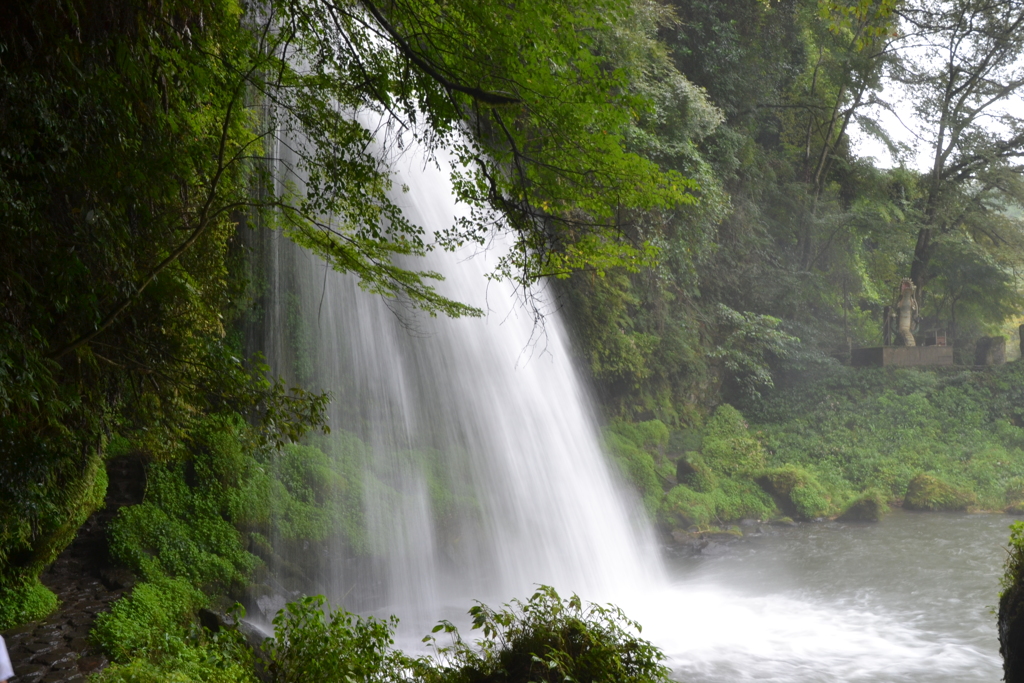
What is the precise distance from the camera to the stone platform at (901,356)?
70.2ft

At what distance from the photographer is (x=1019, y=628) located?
217 inches

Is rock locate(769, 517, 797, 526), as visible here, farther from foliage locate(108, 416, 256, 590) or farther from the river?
foliage locate(108, 416, 256, 590)

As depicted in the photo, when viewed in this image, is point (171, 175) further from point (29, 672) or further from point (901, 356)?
point (901, 356)

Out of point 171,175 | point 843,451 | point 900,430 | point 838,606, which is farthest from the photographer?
point 900,430

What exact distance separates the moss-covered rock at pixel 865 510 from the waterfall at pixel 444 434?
18.0 feet

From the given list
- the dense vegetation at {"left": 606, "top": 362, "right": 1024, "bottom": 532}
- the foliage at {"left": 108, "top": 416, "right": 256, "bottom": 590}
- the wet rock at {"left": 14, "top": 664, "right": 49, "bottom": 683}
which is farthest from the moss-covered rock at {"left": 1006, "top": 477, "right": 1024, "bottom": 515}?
the wet rock at {"left": 14, "top": 664, "right": 49, "bottom": 683}

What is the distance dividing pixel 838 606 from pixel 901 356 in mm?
13580

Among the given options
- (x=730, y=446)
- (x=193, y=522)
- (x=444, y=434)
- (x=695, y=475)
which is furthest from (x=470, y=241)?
(x=730, y=446)

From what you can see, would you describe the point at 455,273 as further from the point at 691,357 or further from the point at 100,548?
the point at 691,357

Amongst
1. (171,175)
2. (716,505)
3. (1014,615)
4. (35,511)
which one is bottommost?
(716,505)

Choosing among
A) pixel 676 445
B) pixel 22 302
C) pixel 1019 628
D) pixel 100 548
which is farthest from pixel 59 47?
pixel 676 445

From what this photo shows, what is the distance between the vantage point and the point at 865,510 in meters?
15.5

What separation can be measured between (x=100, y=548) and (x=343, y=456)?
397 cm

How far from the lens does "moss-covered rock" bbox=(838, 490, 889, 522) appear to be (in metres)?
15.4
